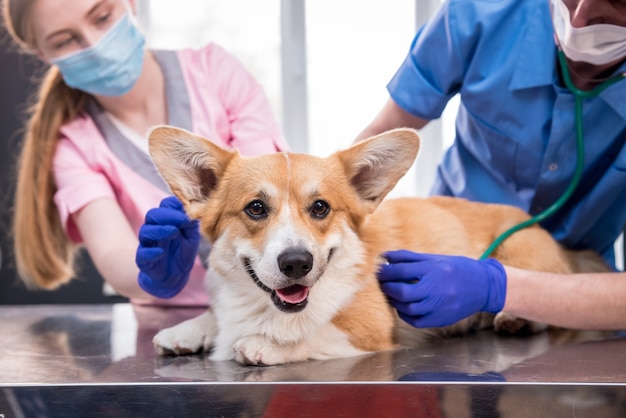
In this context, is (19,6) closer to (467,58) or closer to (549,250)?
(467,58)

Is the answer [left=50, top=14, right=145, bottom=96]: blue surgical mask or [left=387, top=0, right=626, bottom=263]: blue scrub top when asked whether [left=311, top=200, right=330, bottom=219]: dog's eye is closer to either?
[left=387, top=0, right=626, bottom=263]: blue scrub top

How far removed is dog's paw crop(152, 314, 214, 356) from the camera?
1.25m

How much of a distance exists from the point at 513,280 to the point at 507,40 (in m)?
0.57

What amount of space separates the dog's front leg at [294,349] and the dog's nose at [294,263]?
17 cm

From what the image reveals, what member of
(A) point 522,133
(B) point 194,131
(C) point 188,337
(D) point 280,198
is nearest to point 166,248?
(C) point 188,337

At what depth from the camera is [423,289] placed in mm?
1235

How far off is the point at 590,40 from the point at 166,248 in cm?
92

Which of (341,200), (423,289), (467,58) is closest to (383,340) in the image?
(423,289)

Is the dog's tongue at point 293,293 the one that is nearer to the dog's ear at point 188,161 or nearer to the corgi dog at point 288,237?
the corgi dog at point 288,237

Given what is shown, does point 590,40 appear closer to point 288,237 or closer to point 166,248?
point 288,237

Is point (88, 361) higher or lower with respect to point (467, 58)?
lower

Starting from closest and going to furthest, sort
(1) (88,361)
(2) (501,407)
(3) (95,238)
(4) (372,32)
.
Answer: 1. (2) (501,407)
2. (1) (88,361)
3. (3) (95,238)
4. (4) (372,32)

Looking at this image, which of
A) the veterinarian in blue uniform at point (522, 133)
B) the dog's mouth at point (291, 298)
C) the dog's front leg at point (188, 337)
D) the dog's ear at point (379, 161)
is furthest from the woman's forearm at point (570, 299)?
the dog's front leg at point (188, 337)

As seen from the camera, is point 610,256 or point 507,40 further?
point 610,256
